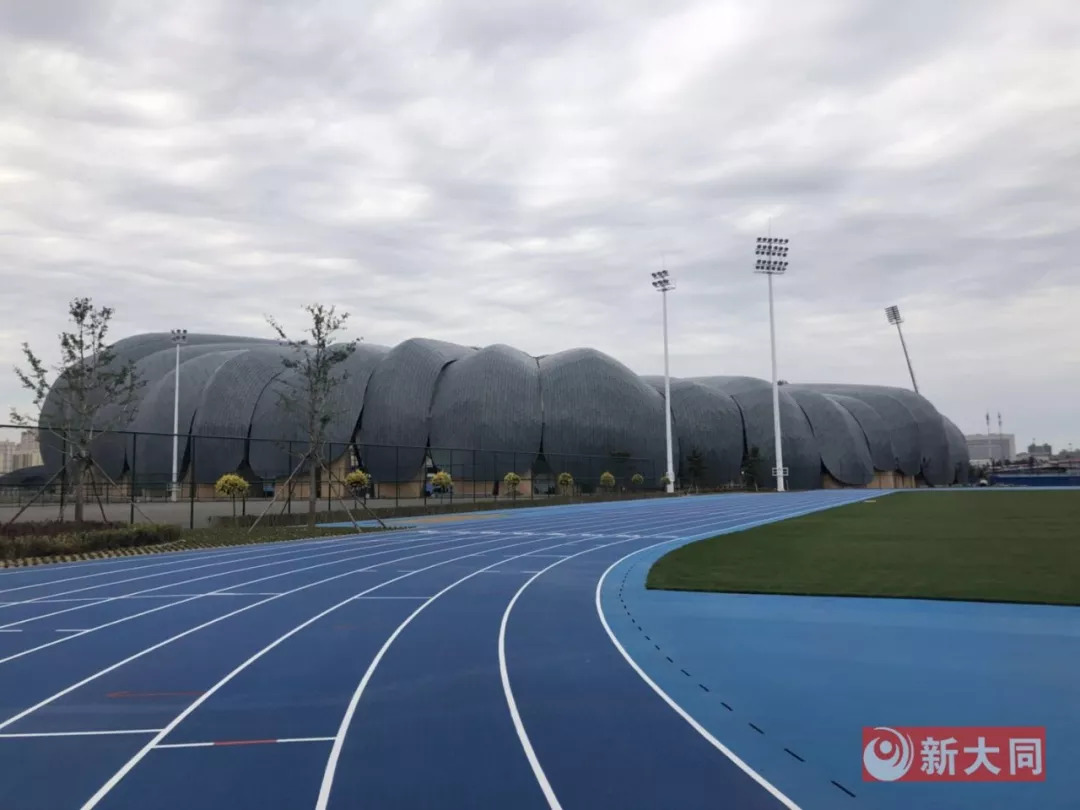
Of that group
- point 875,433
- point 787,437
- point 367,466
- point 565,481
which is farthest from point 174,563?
point 875,433

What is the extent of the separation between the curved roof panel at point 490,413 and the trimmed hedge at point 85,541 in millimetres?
39948

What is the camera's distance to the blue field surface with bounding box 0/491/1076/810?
4410mm

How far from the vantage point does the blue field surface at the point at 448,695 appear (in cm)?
441

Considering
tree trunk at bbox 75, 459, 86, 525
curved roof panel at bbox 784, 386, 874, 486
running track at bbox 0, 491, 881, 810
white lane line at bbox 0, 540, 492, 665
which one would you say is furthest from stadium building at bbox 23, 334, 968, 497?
running track at bbox 0, 491, 881, 810

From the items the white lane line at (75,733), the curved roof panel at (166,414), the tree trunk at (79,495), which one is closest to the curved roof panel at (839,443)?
the curved roof panel at (166,414)

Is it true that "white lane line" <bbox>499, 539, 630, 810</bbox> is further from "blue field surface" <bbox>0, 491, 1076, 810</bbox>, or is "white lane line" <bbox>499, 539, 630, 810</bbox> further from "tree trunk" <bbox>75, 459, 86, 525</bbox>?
"tree trunk" <bbox>75, 459, 86, 525</bbox>

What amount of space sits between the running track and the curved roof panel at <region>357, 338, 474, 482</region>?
4925 centimetres

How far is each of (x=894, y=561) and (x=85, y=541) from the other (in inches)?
649

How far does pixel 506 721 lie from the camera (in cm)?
554

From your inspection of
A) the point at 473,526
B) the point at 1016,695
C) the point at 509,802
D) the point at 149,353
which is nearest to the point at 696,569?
the point at 1016,695

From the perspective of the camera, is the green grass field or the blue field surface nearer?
the blue field surface

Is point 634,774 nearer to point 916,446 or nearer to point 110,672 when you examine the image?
point 110,672

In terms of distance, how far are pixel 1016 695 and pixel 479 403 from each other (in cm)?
5685

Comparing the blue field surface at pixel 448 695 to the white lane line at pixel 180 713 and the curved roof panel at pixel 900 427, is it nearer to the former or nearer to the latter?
the white lane line at pixel 180 713
